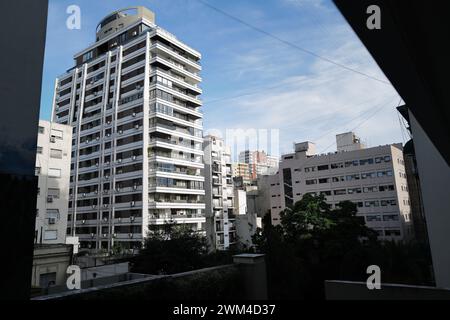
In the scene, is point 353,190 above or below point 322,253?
above

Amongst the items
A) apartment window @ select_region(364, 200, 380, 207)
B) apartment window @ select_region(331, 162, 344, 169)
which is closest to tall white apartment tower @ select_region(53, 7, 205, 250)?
apartment window @ select_region(331, 162, 344, 169)

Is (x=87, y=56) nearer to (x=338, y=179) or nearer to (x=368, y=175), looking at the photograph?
(x=338, y=179)

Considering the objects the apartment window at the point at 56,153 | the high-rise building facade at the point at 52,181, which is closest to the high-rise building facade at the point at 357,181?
the high-rise building facade at the point at 52,181

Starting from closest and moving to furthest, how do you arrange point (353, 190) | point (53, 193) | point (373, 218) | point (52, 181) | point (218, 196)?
point (53, 193) < point (52, 181) < point (373, 218) < point (353, 190) < point (218, 196)

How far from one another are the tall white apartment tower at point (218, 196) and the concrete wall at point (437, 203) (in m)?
29.7

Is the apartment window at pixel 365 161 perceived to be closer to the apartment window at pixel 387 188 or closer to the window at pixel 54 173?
the apartment window at pixel 387 188

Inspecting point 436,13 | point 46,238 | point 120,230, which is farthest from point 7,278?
point 120,230

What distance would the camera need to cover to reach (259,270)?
8.96m

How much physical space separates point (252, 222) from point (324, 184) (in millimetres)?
11615

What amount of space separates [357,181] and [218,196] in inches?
738

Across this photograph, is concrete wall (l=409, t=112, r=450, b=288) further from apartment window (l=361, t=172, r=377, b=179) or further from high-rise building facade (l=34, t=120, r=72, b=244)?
apartment window (l=361, t=172, r=377, b=179)

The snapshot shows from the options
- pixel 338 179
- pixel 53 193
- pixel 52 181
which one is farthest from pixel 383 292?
pixel 338 179

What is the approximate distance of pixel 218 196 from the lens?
4366cm
